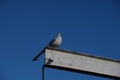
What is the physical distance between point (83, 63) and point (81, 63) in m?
0.07

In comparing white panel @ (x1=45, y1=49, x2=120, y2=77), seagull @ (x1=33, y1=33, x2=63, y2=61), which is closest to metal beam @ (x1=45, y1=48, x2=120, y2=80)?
white panel @ (x1=45, y1=49, x2=120, y2=77)

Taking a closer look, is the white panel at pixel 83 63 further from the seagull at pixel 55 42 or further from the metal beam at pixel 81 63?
the seagull at pixel 55 42

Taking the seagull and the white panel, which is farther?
the seagull

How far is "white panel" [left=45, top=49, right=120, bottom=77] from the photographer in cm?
1972

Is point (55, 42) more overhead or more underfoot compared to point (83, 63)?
more overhead

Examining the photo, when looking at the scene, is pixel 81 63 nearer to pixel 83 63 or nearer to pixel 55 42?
pixel 83 63

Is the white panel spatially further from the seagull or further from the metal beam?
the seagull

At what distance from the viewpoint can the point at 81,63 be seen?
2027cm

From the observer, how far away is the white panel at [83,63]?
19719 millimetres

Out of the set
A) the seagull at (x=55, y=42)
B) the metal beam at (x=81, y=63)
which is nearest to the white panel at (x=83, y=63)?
the metal beam at (x=81, y=63)

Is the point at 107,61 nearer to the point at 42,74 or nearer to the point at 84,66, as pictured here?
the point at 84,66

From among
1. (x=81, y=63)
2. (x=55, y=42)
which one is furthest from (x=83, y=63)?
(x=55, y=42)

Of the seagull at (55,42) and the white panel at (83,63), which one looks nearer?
the white panel at (83,63)

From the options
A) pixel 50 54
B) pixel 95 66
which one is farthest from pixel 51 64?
pixel 95 66
